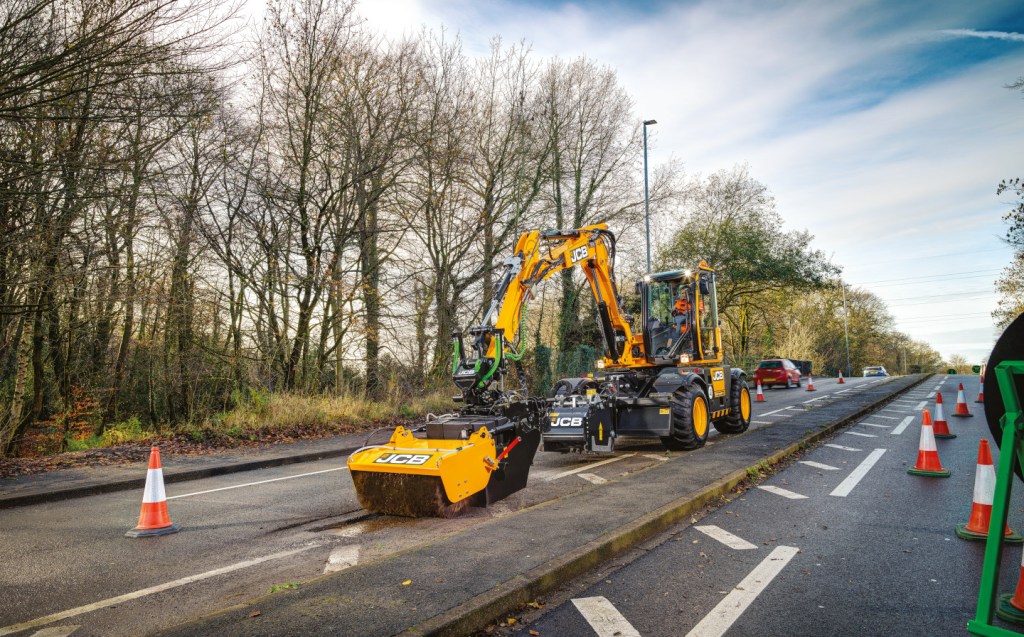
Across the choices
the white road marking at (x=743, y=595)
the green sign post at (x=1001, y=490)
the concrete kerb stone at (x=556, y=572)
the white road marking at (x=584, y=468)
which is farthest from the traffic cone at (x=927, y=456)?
the green sign post at (x=1001, y=490)

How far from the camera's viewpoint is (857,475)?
323 inches

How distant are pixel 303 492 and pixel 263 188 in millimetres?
10145

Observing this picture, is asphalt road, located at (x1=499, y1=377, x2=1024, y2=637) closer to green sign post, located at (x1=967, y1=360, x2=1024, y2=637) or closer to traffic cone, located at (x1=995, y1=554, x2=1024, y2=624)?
traffic cone, located at (x1=995, y1=554, x2=1024, y2=624)

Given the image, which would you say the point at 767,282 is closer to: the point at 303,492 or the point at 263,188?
the point at 263,188

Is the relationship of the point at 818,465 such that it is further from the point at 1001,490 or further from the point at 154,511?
the point at 154,511

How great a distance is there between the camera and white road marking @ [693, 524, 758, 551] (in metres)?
5.17

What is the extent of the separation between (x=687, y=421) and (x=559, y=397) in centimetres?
234

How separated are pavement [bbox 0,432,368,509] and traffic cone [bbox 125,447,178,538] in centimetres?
260

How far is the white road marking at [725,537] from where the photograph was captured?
5.17 meters

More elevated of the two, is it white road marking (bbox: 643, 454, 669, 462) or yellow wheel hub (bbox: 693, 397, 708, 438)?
yellow wheel hub (bbox: 693, 397, 708, 438)

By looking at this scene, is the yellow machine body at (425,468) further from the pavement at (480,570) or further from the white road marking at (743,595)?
the white road marking at (743,595)

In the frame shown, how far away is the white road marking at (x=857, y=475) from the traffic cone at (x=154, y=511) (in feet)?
23.6

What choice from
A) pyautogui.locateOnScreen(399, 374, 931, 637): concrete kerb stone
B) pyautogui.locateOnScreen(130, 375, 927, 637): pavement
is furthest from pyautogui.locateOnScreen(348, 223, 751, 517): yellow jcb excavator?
pyautogui.locateOnScreen(399, 374, 931, 637): concrete kerb stone

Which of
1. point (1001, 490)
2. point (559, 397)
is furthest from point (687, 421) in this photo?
point (1001, 490)
